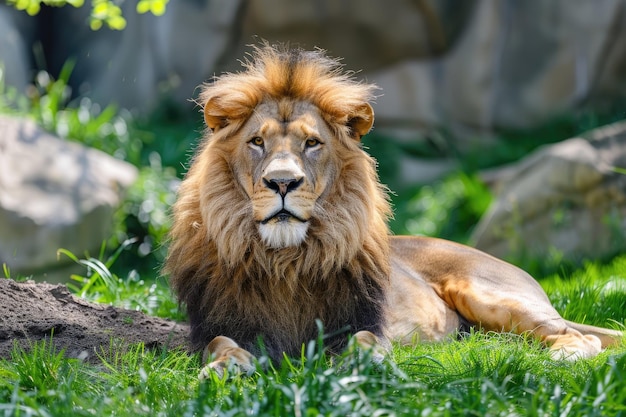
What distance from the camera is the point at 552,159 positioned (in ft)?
29.5

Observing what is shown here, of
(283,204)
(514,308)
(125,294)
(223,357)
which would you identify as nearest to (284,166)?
(283,204)

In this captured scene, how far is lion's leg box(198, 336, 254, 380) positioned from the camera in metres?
3.83

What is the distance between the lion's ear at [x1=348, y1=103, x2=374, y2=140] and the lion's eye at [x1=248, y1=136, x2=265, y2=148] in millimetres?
494

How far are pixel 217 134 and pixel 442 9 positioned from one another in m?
8.65

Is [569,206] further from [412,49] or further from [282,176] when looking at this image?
[282,176]

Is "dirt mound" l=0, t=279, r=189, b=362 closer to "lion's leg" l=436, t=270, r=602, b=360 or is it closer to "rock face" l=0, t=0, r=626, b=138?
"lion's leg" l=436, t=270, r=602, b=360

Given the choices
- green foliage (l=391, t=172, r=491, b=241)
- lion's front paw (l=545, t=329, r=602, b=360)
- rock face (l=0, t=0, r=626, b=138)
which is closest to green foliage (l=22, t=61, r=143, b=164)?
rock face (l=0, t=0, r=626, b=138)

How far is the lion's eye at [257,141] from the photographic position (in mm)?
4364

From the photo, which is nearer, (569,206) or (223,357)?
(223,357)

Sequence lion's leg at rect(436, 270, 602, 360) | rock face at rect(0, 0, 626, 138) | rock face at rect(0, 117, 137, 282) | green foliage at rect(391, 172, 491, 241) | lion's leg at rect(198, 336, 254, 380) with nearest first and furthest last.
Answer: lion's leg at rect(198, 336, 254, 380) → lion's leg at rect(436, 270, 602, 360) → rock face at rect(0, 117, 137, 282) → green foliage at rect(391, 172, 491, 241) → rock face at rect(0, 0, 626, 138)

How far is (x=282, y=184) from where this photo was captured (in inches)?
161

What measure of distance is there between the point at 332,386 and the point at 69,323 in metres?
2.04

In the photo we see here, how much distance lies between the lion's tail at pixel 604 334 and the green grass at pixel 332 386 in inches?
28.6

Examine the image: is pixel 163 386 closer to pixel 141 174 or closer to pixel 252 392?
pixel 252 392
